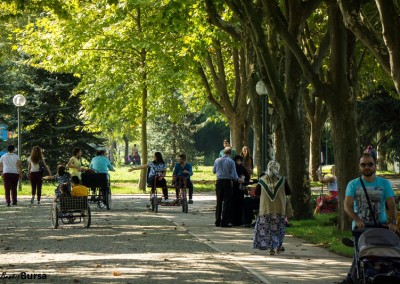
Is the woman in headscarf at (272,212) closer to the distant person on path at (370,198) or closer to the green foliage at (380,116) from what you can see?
the distant person on path at (370,198)

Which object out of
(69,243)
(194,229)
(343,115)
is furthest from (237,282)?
(194,229)

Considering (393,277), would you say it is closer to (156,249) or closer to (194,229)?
(156,249)

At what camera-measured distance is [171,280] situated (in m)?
12.3

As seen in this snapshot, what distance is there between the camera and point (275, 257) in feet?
51.3

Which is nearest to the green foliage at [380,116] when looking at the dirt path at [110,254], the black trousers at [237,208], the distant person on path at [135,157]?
the dirt path at [110,254]

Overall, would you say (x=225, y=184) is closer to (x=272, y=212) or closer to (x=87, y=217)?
(x=87, y=217)

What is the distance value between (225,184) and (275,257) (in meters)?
6.81

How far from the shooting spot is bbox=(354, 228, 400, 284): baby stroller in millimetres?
9625

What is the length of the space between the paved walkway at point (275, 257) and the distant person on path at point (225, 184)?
276 millimetres

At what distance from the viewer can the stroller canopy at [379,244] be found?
974cm

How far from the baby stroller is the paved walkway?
2590mm

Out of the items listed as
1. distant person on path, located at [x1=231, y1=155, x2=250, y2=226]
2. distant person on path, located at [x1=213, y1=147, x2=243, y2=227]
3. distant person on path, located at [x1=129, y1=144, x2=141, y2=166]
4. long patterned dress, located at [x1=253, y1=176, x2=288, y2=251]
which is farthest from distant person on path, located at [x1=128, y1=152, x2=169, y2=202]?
distant person on path, located at [x1=129, y1=144, x2=141, y2=166]

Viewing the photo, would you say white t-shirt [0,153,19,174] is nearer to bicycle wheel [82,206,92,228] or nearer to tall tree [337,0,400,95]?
bicycle wheel [82,206,92,228]

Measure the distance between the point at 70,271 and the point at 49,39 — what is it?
27.4 m
